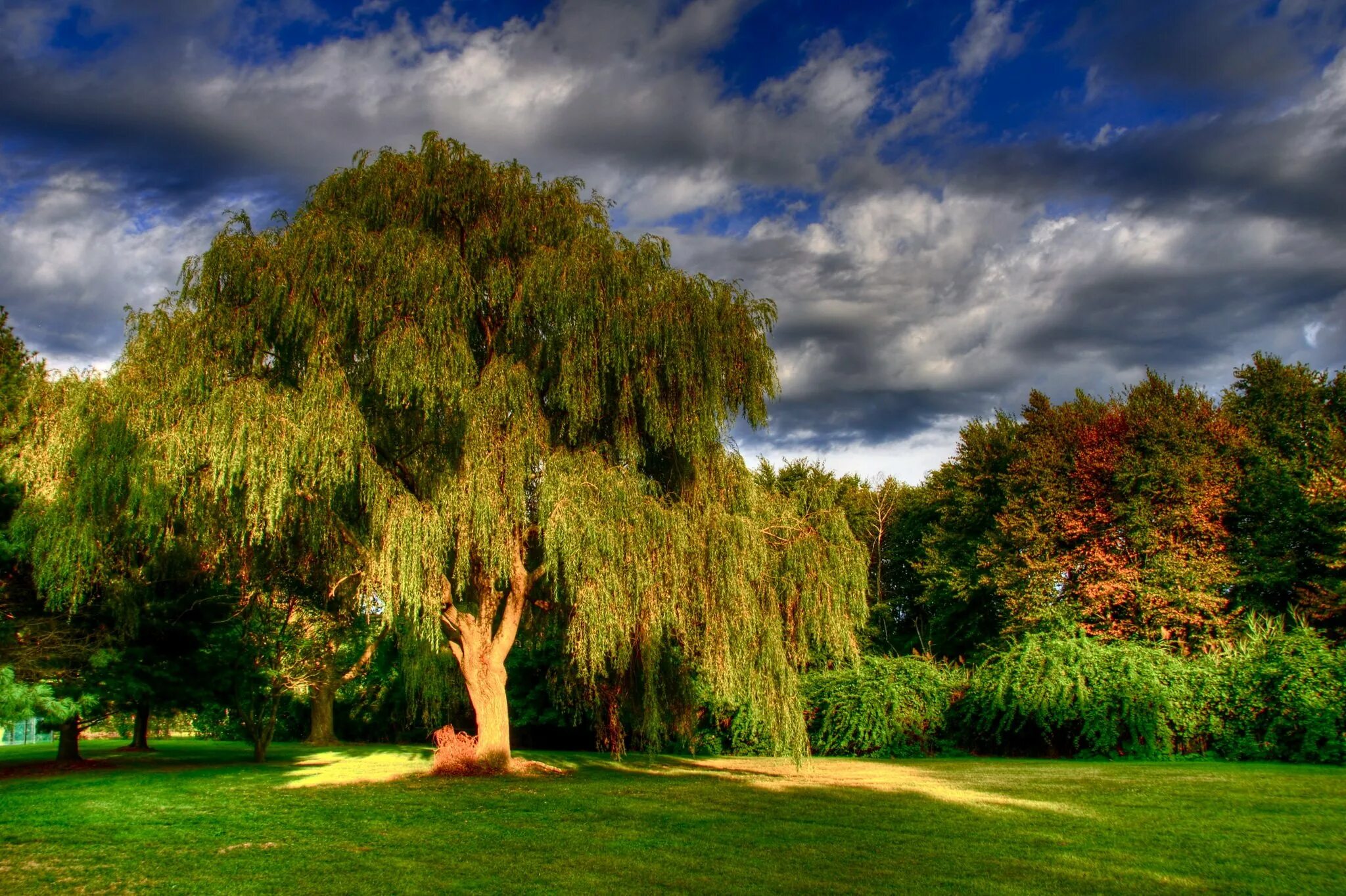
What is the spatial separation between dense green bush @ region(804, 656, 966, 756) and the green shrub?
1212 millimetres

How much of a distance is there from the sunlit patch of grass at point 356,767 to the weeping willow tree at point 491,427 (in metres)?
1.80

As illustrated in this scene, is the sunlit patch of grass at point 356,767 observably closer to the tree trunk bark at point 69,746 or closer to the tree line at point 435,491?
the tree line at point 435,491

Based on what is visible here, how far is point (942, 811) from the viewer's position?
961 cm

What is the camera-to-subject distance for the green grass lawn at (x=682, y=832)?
616 cm

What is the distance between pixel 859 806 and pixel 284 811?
663 centimetres

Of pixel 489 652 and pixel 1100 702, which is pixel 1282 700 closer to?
pixel 1100 702

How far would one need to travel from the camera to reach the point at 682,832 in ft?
27.3

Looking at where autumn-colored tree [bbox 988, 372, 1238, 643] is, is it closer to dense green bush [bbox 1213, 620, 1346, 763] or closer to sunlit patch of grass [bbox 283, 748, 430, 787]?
dense green bush [bbox 1213, 620, 1346, 763]

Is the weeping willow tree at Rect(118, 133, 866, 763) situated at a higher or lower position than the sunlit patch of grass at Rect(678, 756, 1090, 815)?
higher

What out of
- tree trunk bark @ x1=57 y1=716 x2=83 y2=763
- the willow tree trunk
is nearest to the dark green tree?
the willow tree trunk

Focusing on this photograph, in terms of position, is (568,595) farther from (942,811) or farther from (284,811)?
(942,811)

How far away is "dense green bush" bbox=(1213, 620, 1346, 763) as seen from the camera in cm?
1512

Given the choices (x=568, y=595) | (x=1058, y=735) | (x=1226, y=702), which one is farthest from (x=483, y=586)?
(x=1226, y=702)

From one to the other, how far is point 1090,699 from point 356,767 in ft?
47.0
